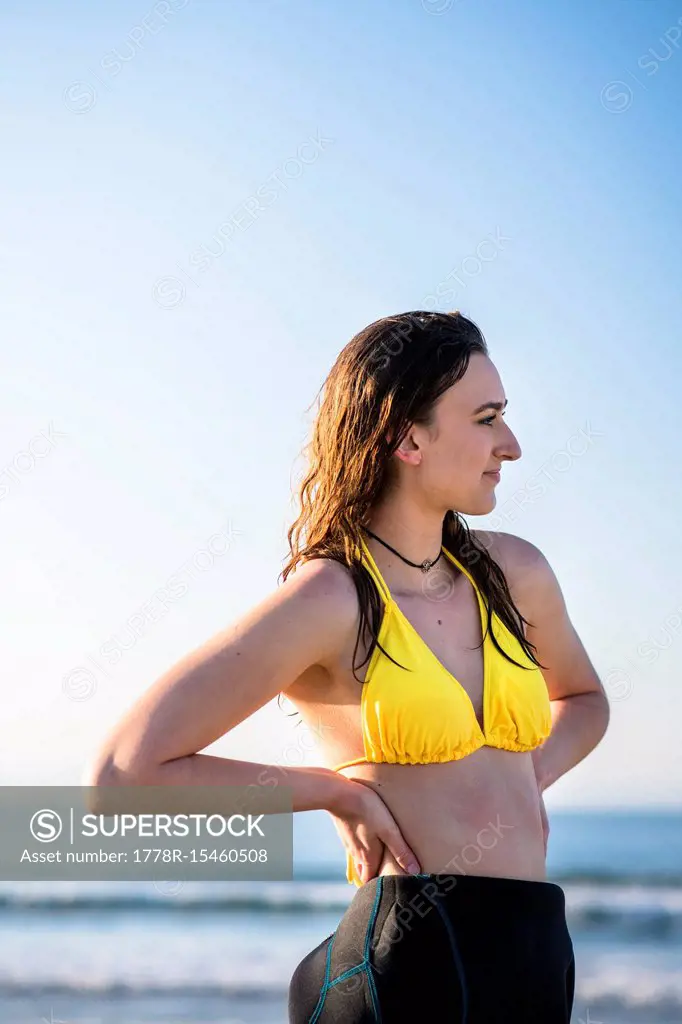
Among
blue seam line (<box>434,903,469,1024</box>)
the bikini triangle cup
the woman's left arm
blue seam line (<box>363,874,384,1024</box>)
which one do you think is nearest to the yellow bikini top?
the bikini triangle cup

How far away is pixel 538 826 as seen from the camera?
2379 millimetres

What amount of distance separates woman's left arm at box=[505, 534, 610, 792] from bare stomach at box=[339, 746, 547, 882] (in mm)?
428

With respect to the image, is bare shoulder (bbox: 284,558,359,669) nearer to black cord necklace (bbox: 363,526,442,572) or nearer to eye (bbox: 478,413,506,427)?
black cord necklace (bbox: 363,526,442,572)

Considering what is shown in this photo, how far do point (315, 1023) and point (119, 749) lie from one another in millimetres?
657

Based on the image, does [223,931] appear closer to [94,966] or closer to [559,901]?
[94,966]

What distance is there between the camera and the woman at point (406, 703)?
84.4 inches

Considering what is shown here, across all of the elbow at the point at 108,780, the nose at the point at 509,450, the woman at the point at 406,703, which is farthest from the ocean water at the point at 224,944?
the elbow at the point at 108,780

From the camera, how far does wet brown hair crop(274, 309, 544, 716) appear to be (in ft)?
8.20

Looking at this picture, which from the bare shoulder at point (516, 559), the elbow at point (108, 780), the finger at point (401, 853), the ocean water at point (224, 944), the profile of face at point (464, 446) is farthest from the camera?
the ocean water at point (224, 944)

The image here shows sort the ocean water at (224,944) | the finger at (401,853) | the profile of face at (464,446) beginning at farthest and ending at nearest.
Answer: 1. the ocean water at (224,944)
2. the profile of face at (464,446)
3. the finger at (401,853)

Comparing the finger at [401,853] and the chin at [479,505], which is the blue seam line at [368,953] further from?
the chin at [479,505]

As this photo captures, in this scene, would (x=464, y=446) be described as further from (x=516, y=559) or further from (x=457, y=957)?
(x=457, y=957)

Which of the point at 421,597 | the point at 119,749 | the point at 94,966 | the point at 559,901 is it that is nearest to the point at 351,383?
the point at 421,597

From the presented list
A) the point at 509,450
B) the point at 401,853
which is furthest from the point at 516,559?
the point at 401,853
